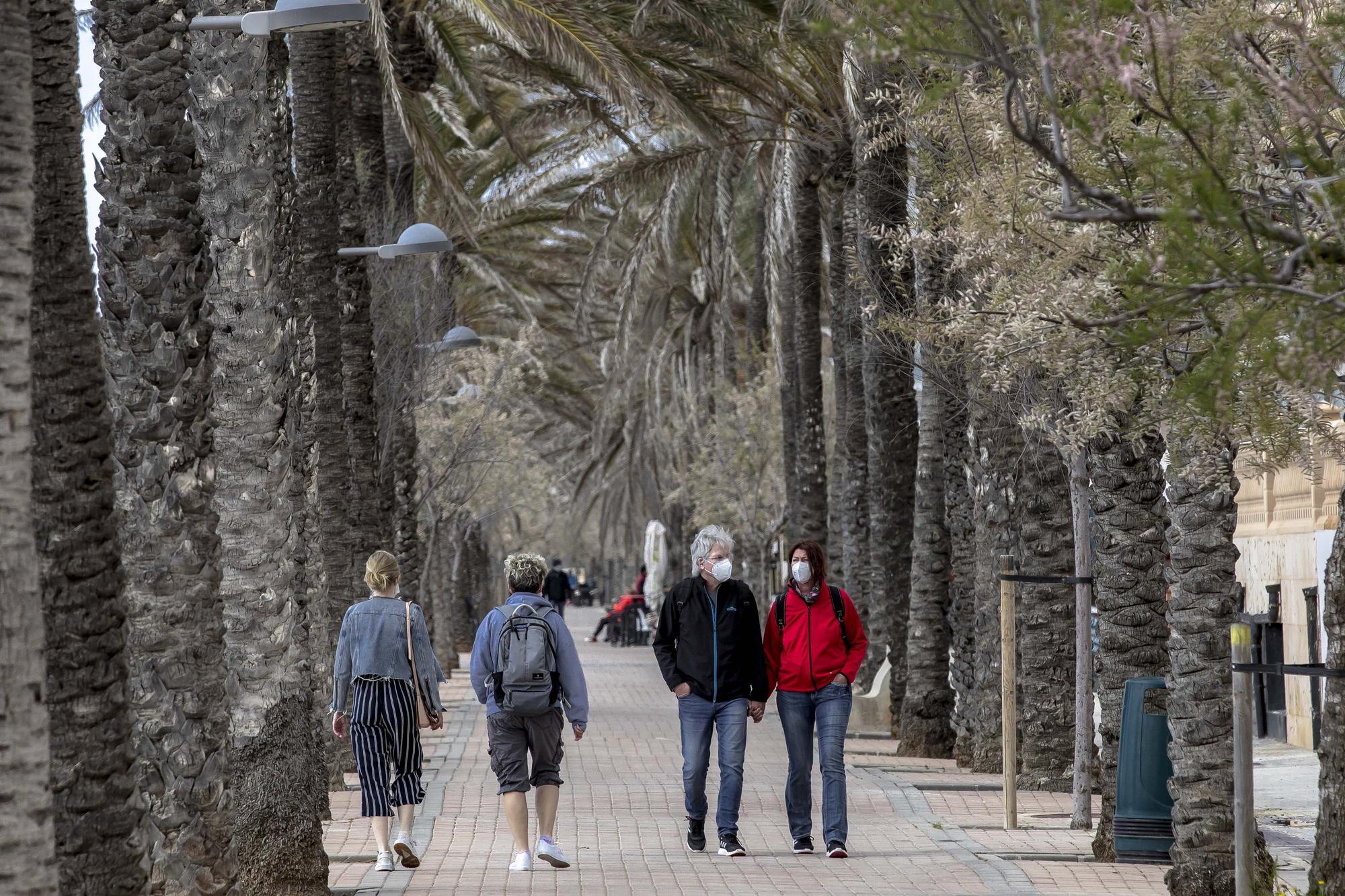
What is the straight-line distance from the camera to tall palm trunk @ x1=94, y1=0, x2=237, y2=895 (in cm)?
741

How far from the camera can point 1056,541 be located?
44.0ft

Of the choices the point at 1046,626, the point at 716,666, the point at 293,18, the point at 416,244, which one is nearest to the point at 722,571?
the point at 716,666

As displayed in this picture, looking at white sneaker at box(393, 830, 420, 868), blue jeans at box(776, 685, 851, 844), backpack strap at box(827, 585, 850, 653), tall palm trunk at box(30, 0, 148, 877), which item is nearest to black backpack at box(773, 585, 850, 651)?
backpack strap at box(827, 585, 850, 653)

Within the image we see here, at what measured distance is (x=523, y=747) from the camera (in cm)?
966

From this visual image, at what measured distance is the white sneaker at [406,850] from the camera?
9617 millimetres

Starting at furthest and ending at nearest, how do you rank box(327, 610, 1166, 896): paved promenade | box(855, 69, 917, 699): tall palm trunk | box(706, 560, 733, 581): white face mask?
box(855, 69, 917, 699): tall palm trunk < box(706, 560, 733, 581): white face mask < box(327, 610, 1166, 896): paved promenade

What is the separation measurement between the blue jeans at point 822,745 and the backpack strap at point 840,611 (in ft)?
0.89

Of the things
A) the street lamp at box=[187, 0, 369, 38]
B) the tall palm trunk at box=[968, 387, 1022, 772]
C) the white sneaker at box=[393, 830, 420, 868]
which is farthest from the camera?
the tall palm trunk at box=[968, 387, 1022, 772]

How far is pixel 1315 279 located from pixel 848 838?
7.24 m

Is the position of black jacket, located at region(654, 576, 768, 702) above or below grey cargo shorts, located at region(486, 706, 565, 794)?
above

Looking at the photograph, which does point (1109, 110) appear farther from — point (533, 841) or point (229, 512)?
point (533, 841)

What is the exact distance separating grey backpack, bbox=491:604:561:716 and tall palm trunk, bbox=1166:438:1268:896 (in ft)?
10.6

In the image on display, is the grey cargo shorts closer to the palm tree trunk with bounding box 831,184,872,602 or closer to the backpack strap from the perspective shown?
the backpack strap

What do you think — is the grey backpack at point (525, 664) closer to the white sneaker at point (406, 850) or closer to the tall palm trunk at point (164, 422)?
the white sneaker at point (406, 850)
